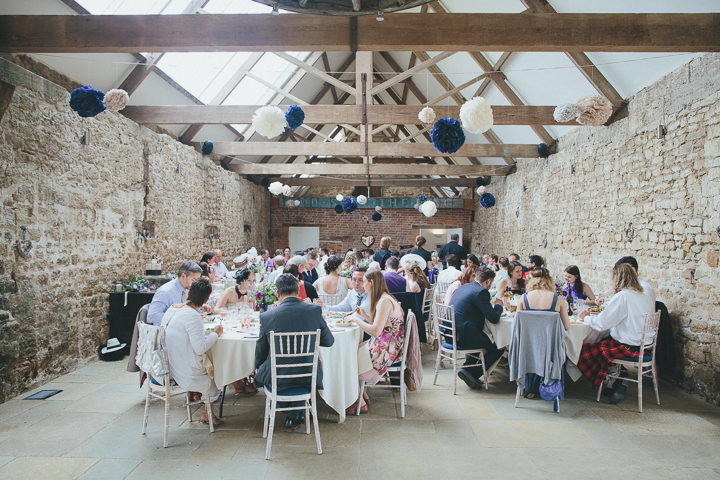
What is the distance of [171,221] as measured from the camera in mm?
7590

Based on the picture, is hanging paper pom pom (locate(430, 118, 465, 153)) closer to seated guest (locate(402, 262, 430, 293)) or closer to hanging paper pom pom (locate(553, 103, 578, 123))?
hanging paper pom pom (locate(553, 103, 578, 123))

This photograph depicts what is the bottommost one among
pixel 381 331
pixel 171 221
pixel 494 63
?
pixel 381 331

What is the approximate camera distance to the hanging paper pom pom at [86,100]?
13.2 ft

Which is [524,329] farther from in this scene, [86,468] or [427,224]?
[427,224]

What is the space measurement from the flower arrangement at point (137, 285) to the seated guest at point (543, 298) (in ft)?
16.0

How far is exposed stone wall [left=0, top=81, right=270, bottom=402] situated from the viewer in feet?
13.4

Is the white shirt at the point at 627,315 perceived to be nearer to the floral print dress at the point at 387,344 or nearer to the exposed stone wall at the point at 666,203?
the exposed stone wall at the point at 666,203

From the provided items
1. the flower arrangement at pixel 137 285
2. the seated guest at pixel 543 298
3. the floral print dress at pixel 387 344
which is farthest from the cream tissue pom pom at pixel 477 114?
the flower arrangement at pixel 137 285

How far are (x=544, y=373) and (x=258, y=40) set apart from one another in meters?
3.97

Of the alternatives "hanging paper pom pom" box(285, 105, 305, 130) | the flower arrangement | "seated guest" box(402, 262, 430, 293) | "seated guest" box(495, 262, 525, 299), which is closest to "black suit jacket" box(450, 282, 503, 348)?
"seated guest" box(402, 262, 430, 293)

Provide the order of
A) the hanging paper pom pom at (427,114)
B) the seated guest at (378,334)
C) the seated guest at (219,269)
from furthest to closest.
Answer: the seated guest at (219,269)
the hanging paper pom pom at (427,114)
the seated guest at (378,334)

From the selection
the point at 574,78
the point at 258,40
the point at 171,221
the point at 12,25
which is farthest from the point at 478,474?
the point at 171,221

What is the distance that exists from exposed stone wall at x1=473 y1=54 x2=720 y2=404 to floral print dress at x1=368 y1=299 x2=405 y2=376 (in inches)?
119

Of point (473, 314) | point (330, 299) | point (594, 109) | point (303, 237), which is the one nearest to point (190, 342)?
point (330, 299)
